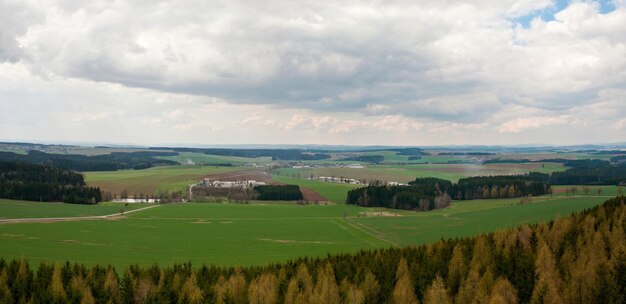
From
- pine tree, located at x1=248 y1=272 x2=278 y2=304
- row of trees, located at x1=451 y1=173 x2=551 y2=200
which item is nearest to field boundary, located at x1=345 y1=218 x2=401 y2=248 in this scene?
pine tree, located at x1=248 y1=272 x2=278 y2=304

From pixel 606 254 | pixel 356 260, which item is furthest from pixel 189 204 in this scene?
pixel 606 254

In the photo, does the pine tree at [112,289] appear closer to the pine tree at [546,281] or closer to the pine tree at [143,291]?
the pine tree at [143,291]

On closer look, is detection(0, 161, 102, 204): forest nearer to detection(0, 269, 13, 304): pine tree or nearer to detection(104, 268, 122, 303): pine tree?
detection(0, 269, 13, 304): pine tree

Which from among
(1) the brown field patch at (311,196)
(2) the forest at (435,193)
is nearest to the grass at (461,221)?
(2) the forest at (435,193)

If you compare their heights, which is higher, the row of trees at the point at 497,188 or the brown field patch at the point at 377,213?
the row of trees at the point at 497,188

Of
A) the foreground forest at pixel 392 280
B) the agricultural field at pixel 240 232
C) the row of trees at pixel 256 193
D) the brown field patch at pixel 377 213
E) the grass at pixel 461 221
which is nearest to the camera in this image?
the foreground forest at pixel 392 280
